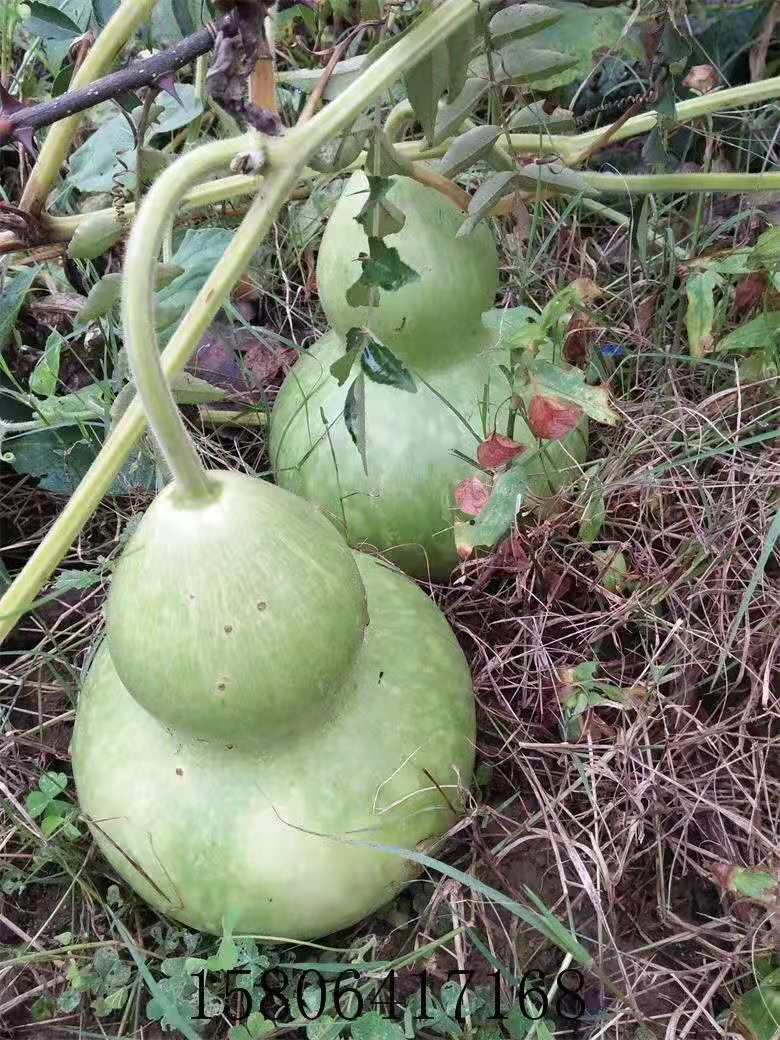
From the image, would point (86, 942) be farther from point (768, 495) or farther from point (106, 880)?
point (768, 495)

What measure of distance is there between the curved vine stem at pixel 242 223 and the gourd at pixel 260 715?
0.33ft

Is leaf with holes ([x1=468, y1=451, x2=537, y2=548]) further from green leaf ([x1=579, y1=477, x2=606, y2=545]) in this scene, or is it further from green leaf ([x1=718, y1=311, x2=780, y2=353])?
green leaf ([x1=718, y1=311, x2=780, y2=353])

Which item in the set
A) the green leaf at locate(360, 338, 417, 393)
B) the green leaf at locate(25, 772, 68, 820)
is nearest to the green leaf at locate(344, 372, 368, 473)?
the green leaf at locate(360, 338, 417, 393)

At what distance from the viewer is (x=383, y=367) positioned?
1.00 meters

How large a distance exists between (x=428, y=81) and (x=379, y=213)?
0.46 feet

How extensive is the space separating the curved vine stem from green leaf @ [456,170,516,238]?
0.72 feet

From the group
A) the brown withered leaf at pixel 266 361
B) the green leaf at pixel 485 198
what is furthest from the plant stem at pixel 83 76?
the brown withered leaf at pixel 266 361

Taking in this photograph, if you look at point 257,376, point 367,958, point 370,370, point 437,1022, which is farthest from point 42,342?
point 437,1022

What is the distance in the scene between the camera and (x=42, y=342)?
1696 millimetres

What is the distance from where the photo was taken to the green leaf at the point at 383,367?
3.22 feet

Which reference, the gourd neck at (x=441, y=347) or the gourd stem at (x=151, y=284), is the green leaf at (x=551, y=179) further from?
the gourd stem at (x=151, y=284)

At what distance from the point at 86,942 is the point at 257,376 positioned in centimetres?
87

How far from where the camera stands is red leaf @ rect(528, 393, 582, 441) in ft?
3.69

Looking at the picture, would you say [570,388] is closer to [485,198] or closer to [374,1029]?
[485,198]
